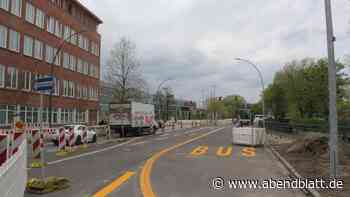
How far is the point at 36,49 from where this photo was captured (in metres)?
37.1

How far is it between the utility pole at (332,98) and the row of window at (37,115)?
30167 mm

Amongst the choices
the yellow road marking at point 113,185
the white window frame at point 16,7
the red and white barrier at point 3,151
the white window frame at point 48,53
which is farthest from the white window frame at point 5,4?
the red and white barrier at point 3,151

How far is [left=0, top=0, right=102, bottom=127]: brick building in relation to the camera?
32.2 m

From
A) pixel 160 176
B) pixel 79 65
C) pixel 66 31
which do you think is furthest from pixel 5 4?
pixel 160 176

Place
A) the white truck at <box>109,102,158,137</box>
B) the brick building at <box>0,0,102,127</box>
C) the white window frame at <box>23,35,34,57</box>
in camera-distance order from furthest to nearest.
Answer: the white window frame at <box>23,35,34,57</box>
the white truck at <box>109,102,158,137</box>
the brick building at <box>0,0,102,127</box>

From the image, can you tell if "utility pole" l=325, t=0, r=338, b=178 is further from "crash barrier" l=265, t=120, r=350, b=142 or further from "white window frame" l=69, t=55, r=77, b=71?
"white window frame" l=69, t=55, r=77, b=71

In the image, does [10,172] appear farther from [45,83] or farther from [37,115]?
[37,115]

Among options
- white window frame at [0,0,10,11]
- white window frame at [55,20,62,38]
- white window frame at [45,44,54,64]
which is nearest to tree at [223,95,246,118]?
white window frame at [55,20,62,38]

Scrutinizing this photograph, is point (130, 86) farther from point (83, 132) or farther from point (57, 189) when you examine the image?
point (57, 189)

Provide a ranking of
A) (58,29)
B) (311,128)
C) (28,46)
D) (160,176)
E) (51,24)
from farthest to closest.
A: (58,29), (51,24), (28,46), (311,128), (160,176)

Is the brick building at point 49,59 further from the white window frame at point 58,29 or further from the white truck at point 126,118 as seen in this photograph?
the white truck at point 126,118

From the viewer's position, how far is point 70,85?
45531 millimetres

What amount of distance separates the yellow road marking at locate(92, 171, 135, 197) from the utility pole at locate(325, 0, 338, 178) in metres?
5.69

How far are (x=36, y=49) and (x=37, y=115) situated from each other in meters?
7.44
